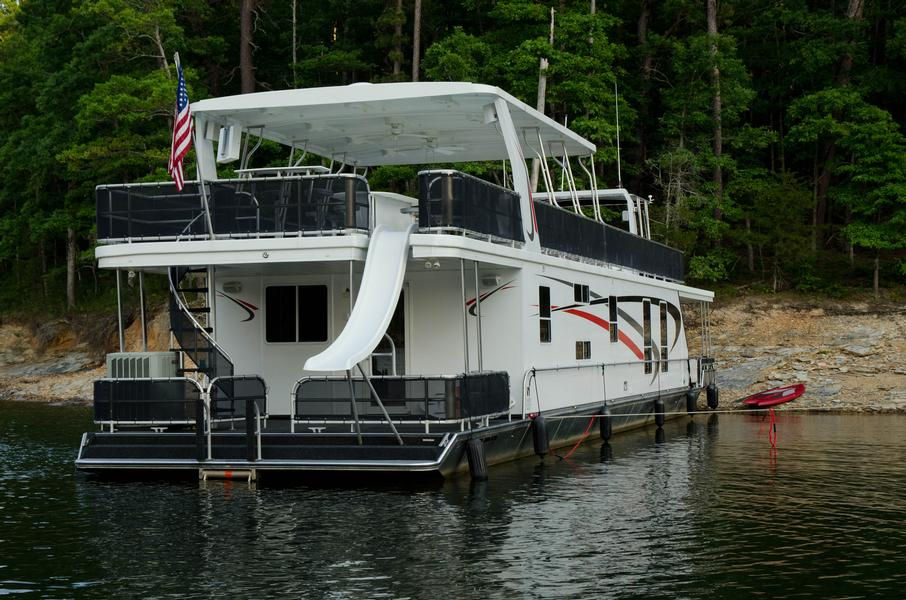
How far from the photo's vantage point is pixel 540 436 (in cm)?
1898

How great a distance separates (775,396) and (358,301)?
60.6 feet

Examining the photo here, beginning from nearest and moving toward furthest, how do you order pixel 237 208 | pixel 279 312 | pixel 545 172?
pixel 237 208
pixel 279 312
pixel 545 172

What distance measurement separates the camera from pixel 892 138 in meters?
39.8

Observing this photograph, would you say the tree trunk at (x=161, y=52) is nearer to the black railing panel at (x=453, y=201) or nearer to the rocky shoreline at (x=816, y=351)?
the rocky shoreline at (x=816, y=351)

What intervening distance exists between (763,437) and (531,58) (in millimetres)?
19819

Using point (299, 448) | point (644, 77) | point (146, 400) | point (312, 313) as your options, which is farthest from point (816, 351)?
point (146, 400)

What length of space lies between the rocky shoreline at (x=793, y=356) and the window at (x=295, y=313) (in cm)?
1665

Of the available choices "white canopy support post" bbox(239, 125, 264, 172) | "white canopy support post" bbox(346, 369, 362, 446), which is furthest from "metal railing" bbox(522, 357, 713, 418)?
"white canopy support post" bbox(239, 125, 264, 172)

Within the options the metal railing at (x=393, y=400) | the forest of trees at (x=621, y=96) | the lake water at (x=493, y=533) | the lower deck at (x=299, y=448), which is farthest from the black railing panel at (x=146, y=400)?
the forest of trees at (x=621, y=96)

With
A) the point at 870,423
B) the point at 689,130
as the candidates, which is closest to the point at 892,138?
the point at 689,130

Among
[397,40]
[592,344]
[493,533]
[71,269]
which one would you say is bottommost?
[493,533]

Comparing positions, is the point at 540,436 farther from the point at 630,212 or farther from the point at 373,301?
the point at 630,212

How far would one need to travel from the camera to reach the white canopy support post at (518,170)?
731 inches

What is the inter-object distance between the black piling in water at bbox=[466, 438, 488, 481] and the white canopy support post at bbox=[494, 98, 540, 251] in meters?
4.21
